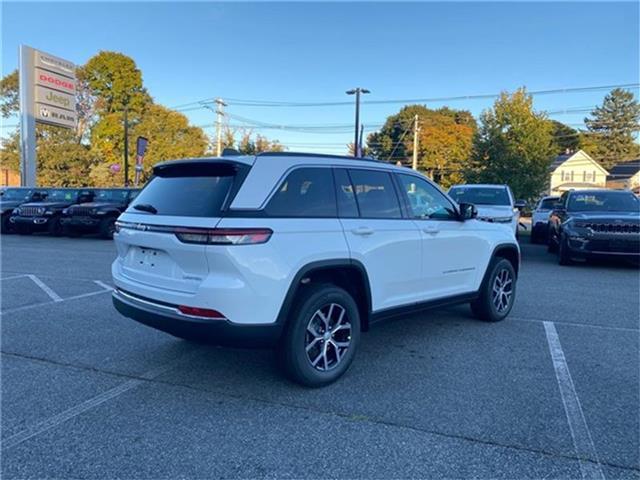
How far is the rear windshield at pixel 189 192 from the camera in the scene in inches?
136

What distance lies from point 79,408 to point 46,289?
4.74 metres

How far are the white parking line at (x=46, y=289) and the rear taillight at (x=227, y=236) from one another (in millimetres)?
4377

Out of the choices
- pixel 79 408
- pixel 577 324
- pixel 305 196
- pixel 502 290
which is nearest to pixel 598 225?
pixel 577 324

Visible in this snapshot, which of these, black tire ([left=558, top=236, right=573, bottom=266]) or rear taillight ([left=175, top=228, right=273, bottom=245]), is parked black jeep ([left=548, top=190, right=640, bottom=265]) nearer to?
black tire ([left=558, top=236, right=573, bottom=266])

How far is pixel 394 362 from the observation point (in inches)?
173

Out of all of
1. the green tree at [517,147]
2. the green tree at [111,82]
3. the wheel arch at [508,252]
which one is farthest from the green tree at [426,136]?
the wheel arch at [508,252]

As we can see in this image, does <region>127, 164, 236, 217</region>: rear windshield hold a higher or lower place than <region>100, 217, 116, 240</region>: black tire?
higher

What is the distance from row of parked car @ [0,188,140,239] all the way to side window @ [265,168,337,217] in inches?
544

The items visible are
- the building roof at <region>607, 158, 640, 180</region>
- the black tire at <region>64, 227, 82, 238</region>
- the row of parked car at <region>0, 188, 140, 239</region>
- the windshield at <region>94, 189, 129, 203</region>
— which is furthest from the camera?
the building roof at <region>607, 158, 640, 180</region>

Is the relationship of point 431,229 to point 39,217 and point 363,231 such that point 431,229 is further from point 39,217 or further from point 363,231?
point 39,217

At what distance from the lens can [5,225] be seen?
17828 millimetres

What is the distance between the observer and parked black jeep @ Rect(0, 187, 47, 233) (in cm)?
1773

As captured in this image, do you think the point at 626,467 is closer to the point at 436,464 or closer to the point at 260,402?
the point at 436,464

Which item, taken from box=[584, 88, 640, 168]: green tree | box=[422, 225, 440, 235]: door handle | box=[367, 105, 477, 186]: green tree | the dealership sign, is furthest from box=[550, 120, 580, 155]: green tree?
box=[422, 225, 440, 235]: door handle
